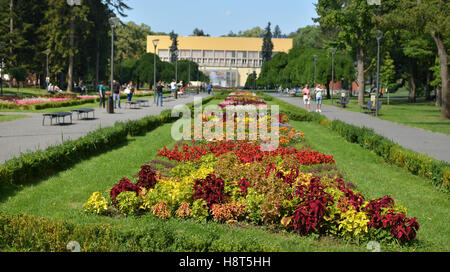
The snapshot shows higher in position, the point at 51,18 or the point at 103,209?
the point at 51,18

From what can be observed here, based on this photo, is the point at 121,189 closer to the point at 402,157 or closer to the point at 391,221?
the point at 391,221

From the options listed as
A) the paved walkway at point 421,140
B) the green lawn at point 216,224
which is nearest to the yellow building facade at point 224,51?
the paved walkway at point 421,140

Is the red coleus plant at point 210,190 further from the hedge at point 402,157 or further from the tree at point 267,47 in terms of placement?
the tree at point 267,47

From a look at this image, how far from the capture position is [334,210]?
5105mm

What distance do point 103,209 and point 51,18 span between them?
44.1m

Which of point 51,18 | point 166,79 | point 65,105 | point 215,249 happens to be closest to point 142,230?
point 215,249

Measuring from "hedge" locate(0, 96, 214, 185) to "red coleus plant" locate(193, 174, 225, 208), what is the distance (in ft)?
8.88

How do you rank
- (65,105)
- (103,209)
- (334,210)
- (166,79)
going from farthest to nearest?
(166,79)
(65,105)
(103,209)
(334,210)

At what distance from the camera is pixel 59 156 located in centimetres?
828

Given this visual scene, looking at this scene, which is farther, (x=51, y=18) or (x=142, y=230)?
(x=51, y=18)

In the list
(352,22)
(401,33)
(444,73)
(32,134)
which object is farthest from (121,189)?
(401,33)

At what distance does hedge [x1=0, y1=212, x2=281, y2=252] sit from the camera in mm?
4113

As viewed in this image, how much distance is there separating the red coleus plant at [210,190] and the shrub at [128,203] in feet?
2.20
